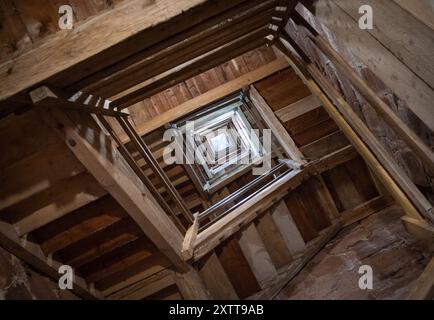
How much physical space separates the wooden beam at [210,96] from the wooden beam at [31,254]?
111 inches

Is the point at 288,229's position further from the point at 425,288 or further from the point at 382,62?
the point at 382,62

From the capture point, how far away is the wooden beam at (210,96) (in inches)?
198

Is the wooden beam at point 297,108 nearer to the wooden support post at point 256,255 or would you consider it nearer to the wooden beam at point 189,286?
the wooden support post at point 256,255

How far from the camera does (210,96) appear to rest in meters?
5.13

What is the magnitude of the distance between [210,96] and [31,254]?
3630mm

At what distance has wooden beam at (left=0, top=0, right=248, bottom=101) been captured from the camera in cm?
175

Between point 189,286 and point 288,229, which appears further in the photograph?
point 288,229

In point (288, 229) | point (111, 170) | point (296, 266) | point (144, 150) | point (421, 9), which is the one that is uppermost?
point (144, 150)

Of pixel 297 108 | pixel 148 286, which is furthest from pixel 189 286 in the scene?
pixel 297 108

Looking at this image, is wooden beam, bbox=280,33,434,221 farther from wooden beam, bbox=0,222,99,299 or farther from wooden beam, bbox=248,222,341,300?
wooden beam, bbox=0,222,99,299

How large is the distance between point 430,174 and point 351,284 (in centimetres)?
140

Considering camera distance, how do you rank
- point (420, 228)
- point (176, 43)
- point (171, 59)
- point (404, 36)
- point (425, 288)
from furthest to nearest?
point (420, 228), point (171, 59), point (176, 43), point (425, 288), point (404, 36)

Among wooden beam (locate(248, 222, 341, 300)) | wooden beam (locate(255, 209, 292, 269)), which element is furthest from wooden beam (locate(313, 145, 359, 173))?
wooden beam (locate(255, 209, 292, 269))

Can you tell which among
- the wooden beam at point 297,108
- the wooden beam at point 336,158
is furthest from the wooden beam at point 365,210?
the wooden beam at point 297,108
